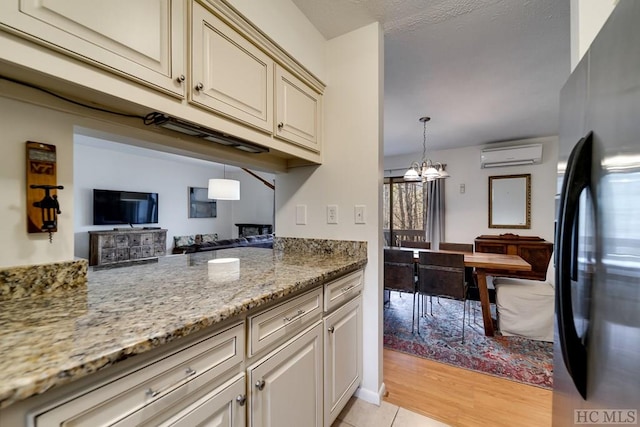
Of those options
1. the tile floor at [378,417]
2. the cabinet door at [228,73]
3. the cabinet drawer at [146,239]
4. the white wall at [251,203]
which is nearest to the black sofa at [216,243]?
the cabinet drawer at [146,239]

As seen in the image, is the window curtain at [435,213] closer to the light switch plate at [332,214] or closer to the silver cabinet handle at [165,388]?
the light switch plate at [332,214]

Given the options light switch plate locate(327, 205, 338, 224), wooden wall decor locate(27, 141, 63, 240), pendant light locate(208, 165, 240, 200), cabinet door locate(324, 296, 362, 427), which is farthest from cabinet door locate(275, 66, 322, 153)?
pendant light locate(208, 165, 240, 200)

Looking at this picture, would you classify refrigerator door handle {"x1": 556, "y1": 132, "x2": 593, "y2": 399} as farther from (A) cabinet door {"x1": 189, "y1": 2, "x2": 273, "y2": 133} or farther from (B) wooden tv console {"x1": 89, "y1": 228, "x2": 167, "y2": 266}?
(B) wooden tv console {"x1": 89, "y1": 228, "x2": 167, "y2": 266}

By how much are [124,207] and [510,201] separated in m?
7.52

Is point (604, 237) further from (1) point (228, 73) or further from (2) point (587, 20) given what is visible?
(1) point (228, 73)

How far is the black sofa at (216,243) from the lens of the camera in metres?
4.14

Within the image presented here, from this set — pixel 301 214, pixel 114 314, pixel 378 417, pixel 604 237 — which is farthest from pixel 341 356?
pixel 604 237

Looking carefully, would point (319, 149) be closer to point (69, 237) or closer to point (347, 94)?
point (347, 94)

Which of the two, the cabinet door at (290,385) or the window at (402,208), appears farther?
the window at (402,208)

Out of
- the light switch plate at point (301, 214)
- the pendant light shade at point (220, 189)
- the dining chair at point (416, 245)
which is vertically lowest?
the dining chair at point (416, 245)

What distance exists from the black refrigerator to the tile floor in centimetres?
92

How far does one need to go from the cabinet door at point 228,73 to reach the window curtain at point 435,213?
4.24m

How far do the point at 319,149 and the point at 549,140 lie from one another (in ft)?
14.5

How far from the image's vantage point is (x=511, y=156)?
420cm
